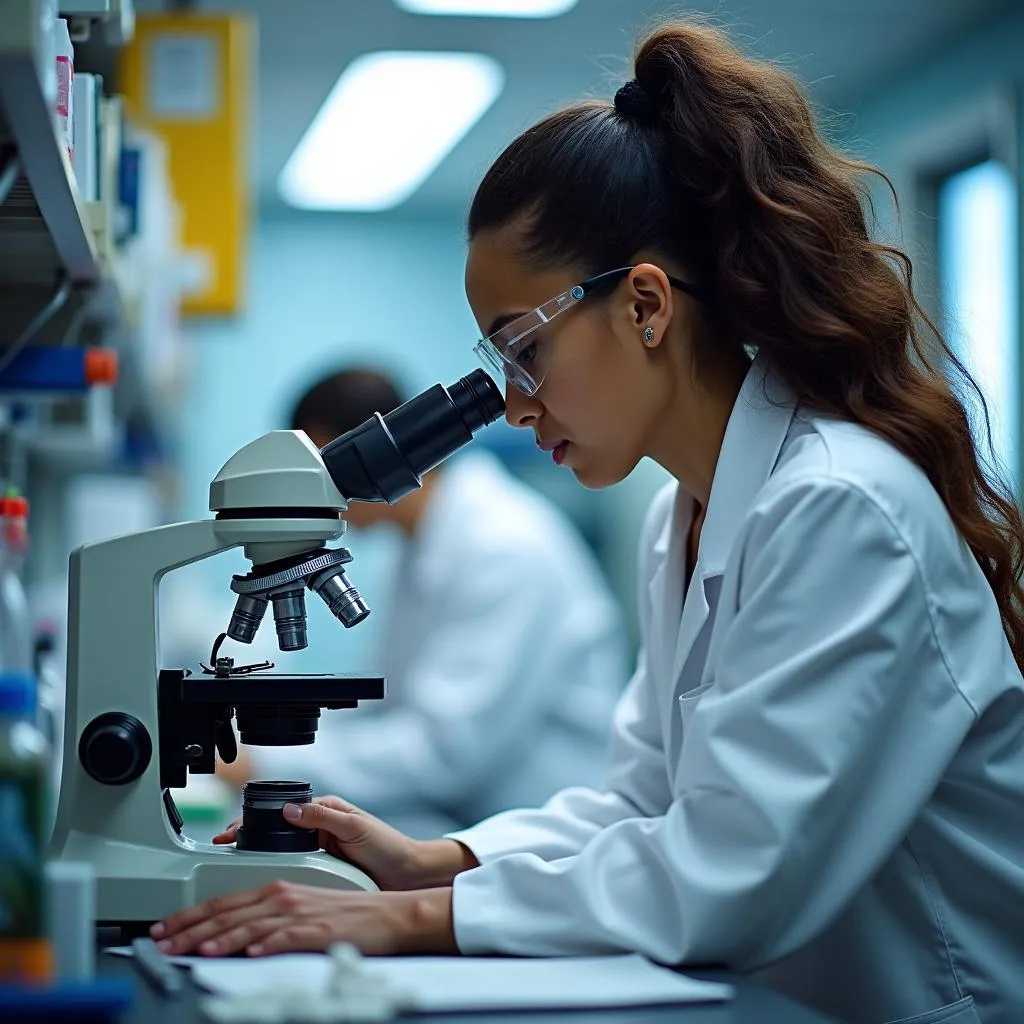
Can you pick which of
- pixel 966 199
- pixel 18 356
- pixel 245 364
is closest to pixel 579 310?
pixel 18 356

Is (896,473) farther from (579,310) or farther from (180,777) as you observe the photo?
(180,777)

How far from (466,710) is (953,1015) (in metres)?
1.63

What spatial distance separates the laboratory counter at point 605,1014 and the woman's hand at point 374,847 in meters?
0.27

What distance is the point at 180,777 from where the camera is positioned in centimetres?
127

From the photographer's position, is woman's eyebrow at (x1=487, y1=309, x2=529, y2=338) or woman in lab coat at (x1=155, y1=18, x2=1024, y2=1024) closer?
woman in lab coat at (x1=155, y1=18, x2=1024, y2=1024)

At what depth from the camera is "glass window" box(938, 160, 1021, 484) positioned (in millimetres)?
3984

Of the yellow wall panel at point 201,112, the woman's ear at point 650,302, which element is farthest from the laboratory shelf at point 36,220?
the yellow wall panel at point 201,112

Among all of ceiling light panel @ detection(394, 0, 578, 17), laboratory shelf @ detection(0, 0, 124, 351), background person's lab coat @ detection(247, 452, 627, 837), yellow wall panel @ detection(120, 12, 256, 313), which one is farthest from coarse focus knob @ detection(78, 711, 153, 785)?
ceiling light panel @ detection(394, 0, 578, 17)

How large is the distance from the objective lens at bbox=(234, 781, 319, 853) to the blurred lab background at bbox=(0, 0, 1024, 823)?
1.85 feet

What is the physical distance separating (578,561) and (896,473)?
191cm

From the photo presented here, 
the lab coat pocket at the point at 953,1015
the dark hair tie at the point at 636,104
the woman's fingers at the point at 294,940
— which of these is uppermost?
the dark hair tie at the point at 636,104

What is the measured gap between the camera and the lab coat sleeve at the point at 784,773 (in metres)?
1.06

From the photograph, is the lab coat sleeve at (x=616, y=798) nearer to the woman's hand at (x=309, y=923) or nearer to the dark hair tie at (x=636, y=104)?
the woman's hand at (x=309, y=923)

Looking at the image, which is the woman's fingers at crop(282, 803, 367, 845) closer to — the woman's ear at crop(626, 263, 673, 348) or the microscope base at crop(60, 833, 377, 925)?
the microscope base at crop(60, 833, 377, 925)
